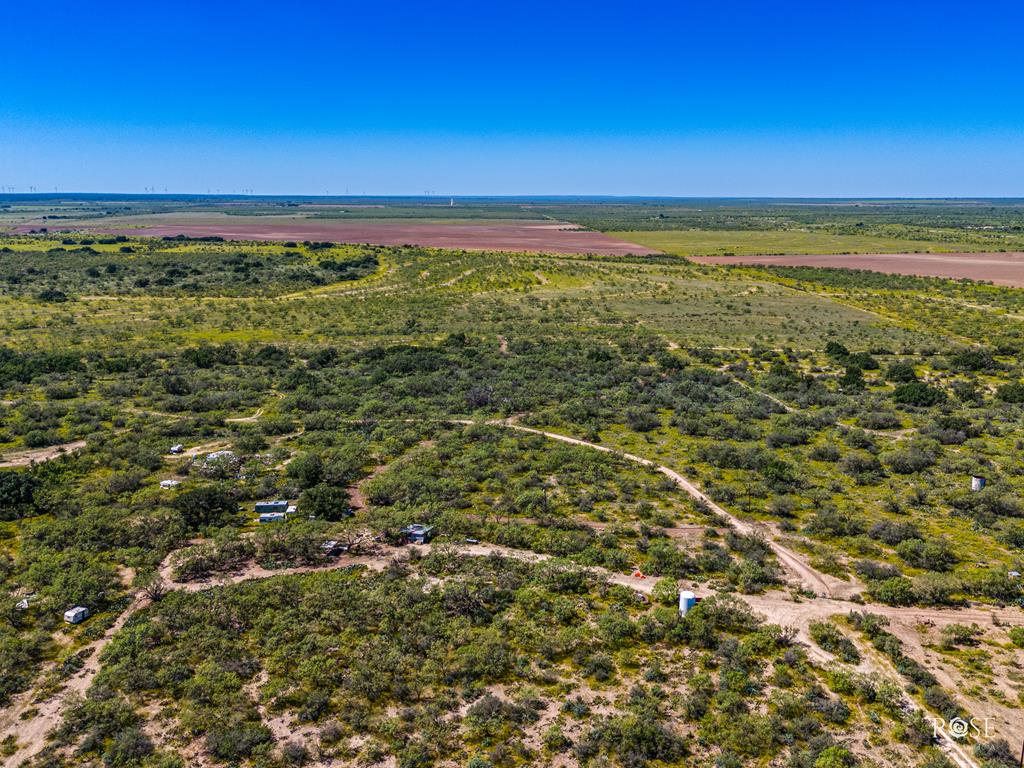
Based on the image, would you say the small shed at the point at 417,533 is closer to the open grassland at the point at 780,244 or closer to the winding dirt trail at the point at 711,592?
the winding dirt trail at the point at 711,592

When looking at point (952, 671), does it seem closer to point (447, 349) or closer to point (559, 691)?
point (559, 691)

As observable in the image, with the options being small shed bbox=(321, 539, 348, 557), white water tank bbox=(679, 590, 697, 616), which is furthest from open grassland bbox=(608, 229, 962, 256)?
white water tank bbox=(679, 590, 697, 616)

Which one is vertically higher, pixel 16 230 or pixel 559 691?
pixel 16 230

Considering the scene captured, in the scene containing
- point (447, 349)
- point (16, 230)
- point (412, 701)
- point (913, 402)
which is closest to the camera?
point (412, 701)

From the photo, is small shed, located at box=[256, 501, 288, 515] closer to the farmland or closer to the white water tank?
the farmland

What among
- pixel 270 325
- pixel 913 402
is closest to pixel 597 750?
pixel 913 402

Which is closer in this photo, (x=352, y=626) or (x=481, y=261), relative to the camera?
(x=352, y=626)

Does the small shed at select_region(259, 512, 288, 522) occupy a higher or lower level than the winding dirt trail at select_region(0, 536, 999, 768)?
higher

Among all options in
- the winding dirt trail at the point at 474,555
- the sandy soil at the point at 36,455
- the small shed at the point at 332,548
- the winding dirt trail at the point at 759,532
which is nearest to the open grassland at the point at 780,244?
the winding dirt trail at the point at 759,532
